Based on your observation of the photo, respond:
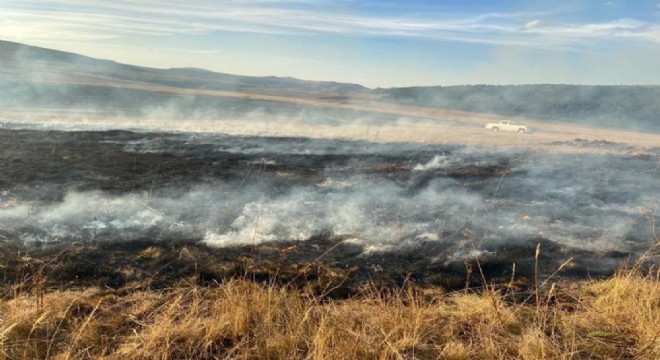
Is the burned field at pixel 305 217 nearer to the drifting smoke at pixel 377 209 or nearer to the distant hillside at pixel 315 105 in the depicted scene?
the drifting smoke at pixel 377 209

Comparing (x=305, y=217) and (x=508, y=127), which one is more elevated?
(x=508, y=127)

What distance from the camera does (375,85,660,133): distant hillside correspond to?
111 feet

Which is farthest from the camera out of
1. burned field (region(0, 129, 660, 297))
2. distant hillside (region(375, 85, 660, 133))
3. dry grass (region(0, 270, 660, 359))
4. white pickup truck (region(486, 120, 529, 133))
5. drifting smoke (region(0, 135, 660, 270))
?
distant hillside (region(375, 85, 660, 133))

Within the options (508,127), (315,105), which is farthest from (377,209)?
(315,105)

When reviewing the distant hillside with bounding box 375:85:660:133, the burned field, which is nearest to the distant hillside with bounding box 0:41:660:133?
the distant hillside with bounding box 375:85:660:133

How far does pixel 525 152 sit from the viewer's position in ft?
47.8

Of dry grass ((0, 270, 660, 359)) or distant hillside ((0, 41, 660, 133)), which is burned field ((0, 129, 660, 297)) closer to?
dry grass ((0, 270, 660, 359))

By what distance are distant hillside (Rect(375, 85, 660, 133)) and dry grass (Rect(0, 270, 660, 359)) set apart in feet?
106

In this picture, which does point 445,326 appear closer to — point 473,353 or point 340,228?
point 473,353

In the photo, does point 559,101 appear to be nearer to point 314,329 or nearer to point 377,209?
point 377,209

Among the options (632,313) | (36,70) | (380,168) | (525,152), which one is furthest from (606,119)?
(36,70)

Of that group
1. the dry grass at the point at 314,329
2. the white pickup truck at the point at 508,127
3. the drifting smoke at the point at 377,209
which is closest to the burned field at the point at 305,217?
the drifting smoke at the point at 377,209

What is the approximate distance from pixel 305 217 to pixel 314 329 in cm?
374

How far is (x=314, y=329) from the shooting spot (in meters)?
3.02
